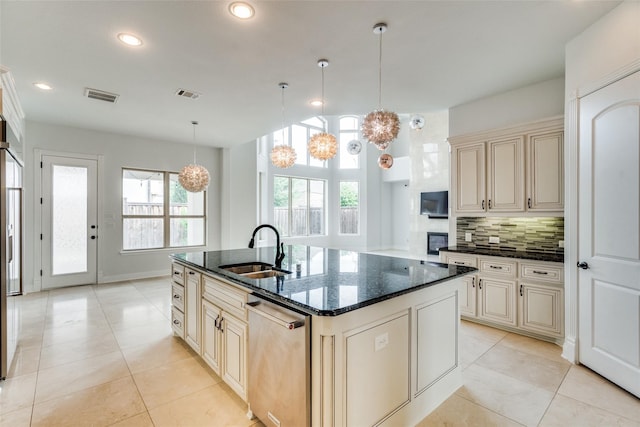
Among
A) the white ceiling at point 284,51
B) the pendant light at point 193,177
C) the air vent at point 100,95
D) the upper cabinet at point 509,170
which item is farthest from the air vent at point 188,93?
the upper cabinet at point 509,170

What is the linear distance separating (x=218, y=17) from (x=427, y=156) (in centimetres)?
747

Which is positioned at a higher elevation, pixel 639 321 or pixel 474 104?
pixel 474 104

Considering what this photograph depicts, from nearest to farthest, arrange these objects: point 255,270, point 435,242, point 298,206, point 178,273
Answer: point 255,270 → point 178,273 → point 435,242 → point 298,206

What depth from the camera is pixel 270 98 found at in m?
3.99

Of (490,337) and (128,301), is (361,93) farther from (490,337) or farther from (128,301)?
(128,301)

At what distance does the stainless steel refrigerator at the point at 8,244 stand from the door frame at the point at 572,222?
4675 mm

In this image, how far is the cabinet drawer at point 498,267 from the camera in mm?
3268

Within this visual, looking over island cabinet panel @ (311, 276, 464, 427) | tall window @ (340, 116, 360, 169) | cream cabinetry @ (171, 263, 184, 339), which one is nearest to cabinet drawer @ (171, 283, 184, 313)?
cream cabinetry @ (171, 263, 184, 339)

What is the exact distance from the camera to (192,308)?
2.70m

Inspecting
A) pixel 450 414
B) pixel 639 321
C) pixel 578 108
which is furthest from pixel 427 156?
pixel 450 414

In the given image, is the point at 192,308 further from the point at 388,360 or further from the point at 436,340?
the point at 436,340

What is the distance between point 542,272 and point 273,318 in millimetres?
2880

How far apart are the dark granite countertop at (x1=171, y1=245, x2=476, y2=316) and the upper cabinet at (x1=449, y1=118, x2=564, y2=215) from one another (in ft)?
5.55

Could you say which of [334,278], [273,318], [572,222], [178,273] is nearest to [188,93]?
[178,273]
